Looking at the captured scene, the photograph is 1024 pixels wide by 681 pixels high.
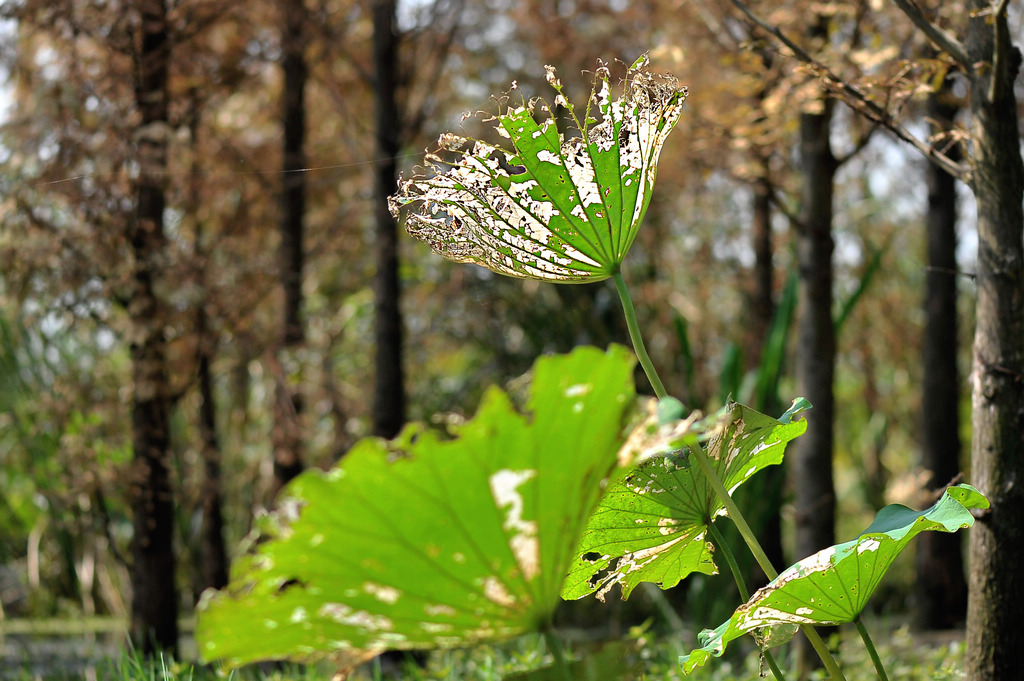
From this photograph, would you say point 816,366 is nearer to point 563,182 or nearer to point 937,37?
point 937,37

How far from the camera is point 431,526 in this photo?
0.69 metres

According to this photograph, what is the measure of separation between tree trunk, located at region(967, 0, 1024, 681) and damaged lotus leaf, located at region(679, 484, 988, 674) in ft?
1.75

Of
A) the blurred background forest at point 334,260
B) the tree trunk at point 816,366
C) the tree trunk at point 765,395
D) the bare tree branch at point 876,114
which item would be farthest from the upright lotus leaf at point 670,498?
the tree trunk at point 765,395

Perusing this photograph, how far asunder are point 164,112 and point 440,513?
280cm

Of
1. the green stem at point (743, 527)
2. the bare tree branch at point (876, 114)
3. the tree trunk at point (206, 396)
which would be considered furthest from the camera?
the tree trunk at point (206, 396)

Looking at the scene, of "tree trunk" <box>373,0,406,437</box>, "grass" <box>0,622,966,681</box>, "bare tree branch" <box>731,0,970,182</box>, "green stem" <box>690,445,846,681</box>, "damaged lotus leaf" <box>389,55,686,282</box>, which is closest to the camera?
"green stem" <box>690,445,846,681</box>

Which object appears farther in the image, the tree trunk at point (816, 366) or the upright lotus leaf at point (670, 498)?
the tree trunk at point (816, 366)

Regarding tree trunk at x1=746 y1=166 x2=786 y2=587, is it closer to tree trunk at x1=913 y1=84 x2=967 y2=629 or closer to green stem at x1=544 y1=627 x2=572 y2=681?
tree trunk at x1=913 y1=84 x2=967 y2=629

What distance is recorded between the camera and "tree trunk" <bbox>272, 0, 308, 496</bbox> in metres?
3.26

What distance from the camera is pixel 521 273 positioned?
1.13 m

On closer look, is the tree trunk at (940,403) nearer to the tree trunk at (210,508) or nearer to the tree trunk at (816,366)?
the tree trunk at (816,366)

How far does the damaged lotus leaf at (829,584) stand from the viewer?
93cm

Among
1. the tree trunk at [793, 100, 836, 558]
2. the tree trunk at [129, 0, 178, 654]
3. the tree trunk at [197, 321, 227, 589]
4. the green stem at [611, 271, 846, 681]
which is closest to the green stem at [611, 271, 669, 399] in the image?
the green stem at [611, 271, 846, 681]

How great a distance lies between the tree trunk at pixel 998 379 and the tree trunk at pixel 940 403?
2231 mm
